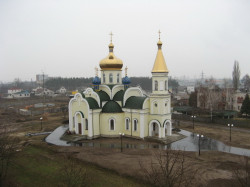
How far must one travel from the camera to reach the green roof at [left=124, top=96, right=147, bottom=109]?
23.3 meters

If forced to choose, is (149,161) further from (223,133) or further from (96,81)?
(96,81)

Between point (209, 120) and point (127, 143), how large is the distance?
13.9 m

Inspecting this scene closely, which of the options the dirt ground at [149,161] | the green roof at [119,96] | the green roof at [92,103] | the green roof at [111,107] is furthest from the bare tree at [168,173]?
the green roof at [92,103]

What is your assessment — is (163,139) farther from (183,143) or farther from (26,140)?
(26,140)

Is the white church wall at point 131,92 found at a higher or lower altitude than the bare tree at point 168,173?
higher

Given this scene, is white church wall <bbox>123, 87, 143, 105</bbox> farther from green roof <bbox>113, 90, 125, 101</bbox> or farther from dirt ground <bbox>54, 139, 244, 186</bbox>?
dirt ground <bbox>54, 139, 244, 186</bbox>

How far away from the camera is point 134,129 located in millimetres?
23594

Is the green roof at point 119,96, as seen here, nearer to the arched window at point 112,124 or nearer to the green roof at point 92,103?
the green roof at point 92,103

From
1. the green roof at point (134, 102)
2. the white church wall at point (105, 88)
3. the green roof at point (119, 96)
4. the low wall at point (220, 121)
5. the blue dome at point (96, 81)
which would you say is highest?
the blue dome at point (96, 81)

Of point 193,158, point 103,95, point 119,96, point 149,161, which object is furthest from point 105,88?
point 193,158

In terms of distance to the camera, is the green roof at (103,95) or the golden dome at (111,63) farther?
the golden dome at (111,63)

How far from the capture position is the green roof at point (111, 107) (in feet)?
79.0

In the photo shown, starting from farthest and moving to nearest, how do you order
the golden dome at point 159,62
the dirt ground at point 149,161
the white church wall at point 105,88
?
1. the white church wall at point 105,88
2. the golden dome at point 159,62
3. the dirt ground at point 149,161

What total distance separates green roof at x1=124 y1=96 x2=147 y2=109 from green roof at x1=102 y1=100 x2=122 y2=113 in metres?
0.88
